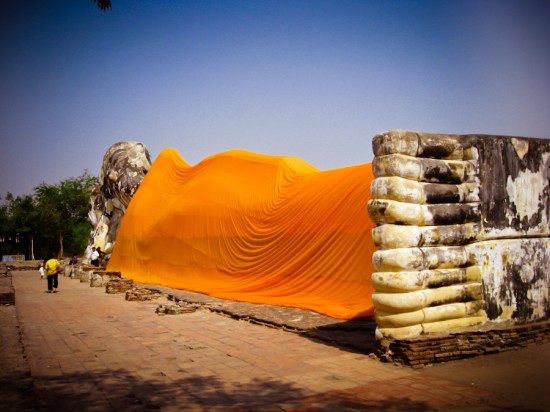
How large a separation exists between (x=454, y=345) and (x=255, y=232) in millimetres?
7970

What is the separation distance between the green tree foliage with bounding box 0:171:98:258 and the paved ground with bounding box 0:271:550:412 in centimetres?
3336

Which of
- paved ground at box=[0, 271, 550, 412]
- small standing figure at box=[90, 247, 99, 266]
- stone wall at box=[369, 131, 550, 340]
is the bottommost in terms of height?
paved ground at box=[0, 271, 550, 412]

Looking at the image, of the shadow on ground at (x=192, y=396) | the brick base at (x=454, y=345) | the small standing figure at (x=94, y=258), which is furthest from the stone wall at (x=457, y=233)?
the small standing figure at (x=94, y=258)

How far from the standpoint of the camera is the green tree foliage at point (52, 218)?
38.5 m

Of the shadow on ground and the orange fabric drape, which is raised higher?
the orange fabric drape

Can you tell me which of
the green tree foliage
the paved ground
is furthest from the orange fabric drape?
the green tree foliage

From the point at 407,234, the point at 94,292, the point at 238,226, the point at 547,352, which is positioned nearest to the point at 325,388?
the point at 407,234

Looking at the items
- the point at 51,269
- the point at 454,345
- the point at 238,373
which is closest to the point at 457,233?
the point at 454,345

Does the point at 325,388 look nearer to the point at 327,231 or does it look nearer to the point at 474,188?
the point at 474,188

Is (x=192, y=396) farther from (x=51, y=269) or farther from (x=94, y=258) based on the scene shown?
(x=94, y=258)

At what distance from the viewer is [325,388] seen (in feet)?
15.2

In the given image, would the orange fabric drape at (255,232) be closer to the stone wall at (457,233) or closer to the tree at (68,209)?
the stone wall at (457,233)

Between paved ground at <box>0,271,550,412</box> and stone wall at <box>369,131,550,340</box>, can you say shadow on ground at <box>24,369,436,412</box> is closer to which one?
paved ground at <box>0,271,550,412</box>

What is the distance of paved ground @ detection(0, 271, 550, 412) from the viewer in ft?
13.9
